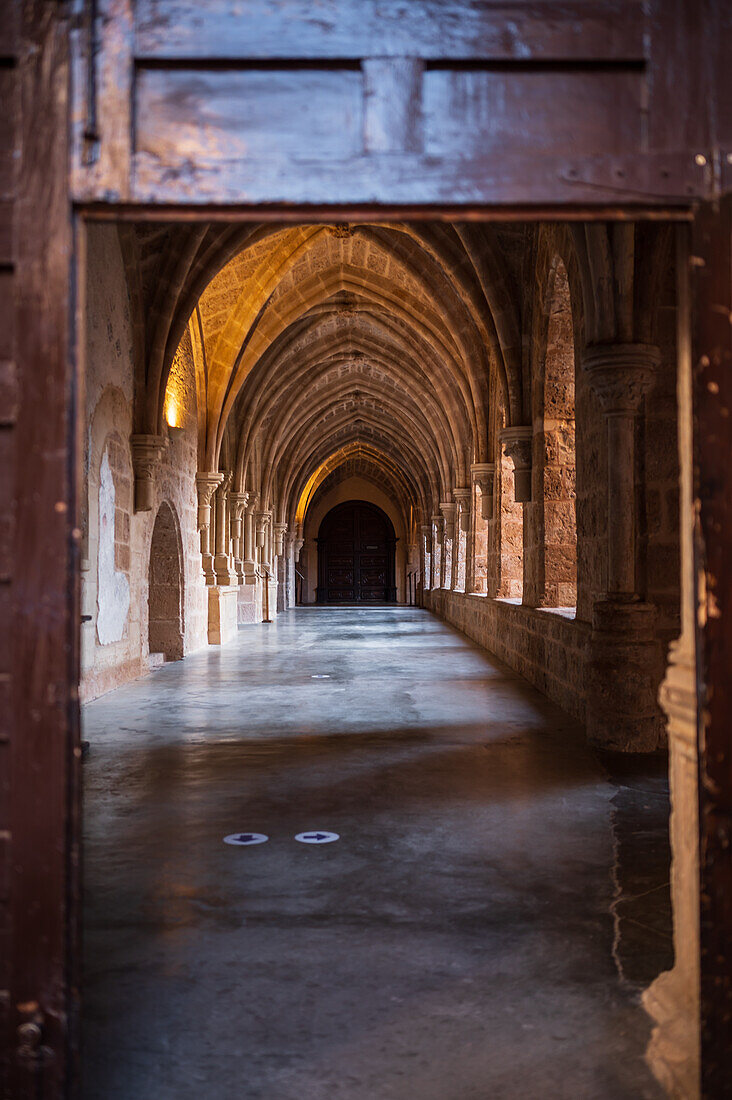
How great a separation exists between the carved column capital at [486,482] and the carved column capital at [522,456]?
4.16 metres

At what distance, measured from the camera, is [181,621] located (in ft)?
38.9

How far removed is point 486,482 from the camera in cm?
1359

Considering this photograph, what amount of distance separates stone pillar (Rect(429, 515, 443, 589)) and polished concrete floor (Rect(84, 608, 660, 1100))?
17.7m

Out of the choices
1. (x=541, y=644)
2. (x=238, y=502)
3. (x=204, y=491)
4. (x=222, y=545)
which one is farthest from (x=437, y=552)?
(x=541, y=644)

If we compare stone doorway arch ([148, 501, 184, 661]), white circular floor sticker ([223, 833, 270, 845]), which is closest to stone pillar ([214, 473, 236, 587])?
stone doorway arch ([148, 501, 184, 661])

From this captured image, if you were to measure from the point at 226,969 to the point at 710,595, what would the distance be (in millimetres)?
1653

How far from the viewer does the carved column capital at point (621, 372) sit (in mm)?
5676

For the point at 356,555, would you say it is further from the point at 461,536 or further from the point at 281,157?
the point at 281,157

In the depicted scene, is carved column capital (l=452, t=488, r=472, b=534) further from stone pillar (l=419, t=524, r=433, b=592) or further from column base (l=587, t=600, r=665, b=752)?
column base (l=587, t=600, r=665, b=752)

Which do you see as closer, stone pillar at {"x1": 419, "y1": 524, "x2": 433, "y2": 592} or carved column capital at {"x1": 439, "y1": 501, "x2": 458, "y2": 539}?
carved column capital at {"x1": 439, "y1": 501, "x2": 458, "y2": 539}

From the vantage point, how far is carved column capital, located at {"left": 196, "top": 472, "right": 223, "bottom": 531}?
13.4 metres

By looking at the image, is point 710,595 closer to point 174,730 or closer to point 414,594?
point 174,730

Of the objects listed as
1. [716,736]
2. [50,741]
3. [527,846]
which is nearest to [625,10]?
[716,736]

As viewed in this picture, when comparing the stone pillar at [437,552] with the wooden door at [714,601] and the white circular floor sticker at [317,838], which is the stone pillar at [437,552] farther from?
the wooden door at [714,601]
